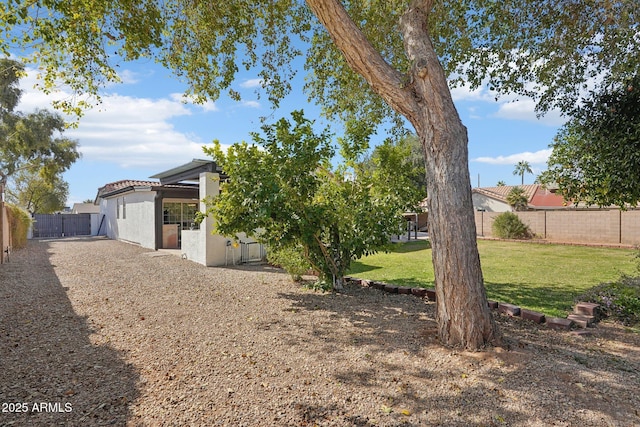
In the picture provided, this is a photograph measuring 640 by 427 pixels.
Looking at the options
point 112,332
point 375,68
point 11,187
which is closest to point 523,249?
point 375,68

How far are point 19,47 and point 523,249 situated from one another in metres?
17.6

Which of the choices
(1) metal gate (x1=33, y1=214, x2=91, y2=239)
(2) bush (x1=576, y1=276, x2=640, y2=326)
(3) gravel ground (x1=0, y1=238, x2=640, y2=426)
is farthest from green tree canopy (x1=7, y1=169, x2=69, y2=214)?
(2) bush (x1=576, y1=276, x2=640, y2=326)

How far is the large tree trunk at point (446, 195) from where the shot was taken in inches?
161

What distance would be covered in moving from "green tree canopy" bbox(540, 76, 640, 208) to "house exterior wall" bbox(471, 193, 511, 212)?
25451 mm

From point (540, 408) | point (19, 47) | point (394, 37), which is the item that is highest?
point (394, 37)

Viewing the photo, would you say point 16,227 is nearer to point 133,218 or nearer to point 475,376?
point 133,218

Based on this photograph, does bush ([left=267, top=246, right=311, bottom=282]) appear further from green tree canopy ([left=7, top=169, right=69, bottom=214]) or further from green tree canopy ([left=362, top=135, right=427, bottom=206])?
green tree canopy ([left=7, top=169, right=69, bottom=214])

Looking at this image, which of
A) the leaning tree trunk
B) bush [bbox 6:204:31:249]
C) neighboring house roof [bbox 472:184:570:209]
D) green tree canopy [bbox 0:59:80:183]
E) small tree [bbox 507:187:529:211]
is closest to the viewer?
the leaning tree trunk

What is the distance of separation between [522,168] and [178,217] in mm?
65723

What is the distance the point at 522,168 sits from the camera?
2552 inches

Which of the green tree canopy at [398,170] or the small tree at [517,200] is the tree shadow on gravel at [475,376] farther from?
the small tree at [517,200]

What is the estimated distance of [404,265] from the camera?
11.3 metres

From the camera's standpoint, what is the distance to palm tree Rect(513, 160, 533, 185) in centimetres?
6372

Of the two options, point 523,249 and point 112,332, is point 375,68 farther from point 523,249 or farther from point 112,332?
point 523,249
